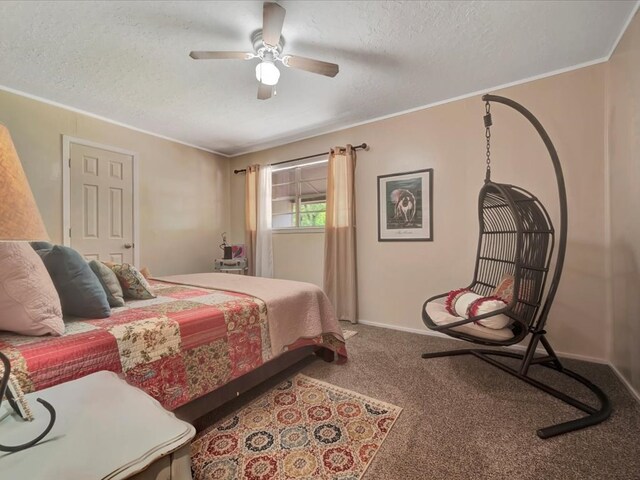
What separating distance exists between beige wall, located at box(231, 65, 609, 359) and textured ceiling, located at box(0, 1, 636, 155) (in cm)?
26

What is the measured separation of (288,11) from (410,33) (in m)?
0.88

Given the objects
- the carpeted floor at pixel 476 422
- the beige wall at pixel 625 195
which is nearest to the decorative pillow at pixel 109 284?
the carpeted floor at pixel 476 422

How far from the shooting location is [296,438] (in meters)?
1.51

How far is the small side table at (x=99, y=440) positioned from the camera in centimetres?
55

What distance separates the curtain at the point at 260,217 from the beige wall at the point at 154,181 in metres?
0.69

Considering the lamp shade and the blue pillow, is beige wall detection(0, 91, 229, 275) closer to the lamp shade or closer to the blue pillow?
the blue pillow

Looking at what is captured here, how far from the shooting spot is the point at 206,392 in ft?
5.12

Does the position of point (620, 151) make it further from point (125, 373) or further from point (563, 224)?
point (125, 373)

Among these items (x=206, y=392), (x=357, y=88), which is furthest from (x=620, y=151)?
(x=206, y=392)

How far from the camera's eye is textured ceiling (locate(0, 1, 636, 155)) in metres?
1.86

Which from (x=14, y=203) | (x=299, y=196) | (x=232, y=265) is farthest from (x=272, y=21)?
(x=232, y=265)

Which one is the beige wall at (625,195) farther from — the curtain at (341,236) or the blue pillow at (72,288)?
the blue pillow at (72,288)

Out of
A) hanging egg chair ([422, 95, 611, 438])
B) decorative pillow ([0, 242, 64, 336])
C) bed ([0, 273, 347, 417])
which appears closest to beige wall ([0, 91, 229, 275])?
bed ([0, 273, 347, 417])

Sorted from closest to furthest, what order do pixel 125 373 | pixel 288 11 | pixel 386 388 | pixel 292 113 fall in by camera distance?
pixel 125 373
pixel 288 11
pixel 386 388
pixel 292 113
